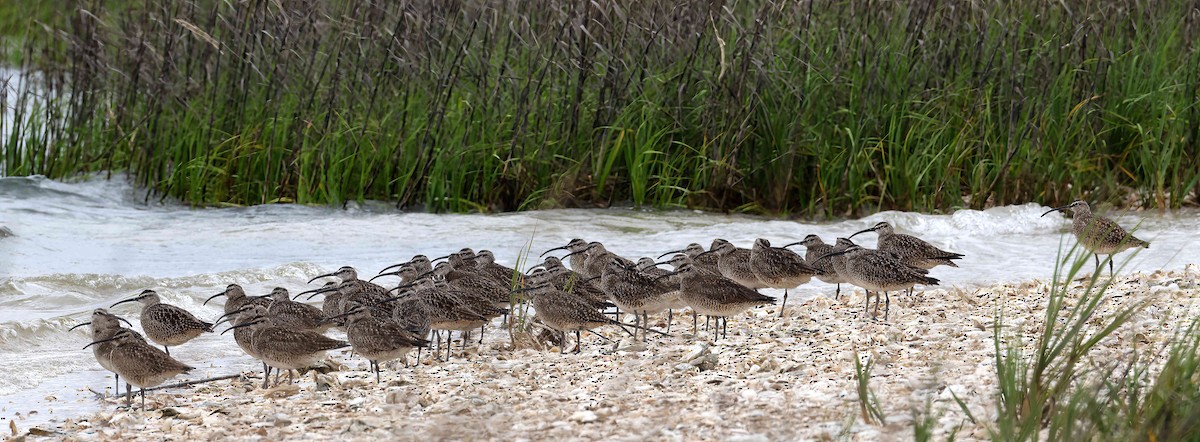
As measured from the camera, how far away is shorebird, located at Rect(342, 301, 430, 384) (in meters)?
6.74

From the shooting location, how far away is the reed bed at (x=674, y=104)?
444 inches

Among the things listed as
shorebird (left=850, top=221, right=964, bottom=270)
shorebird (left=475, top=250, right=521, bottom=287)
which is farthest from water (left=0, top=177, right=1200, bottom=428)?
shorebird (left=850, top=221, right=964, bottom=270)

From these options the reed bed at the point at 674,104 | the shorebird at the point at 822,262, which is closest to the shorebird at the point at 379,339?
the shorebird at the point at 822,262

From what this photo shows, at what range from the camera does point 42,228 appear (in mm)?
11633

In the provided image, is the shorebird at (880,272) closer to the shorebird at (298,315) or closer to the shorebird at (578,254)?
the shorebird at (578,254)

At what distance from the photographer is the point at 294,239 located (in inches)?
438

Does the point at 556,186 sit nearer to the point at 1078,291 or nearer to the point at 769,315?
the point at 769,315

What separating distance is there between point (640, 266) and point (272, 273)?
2.93m

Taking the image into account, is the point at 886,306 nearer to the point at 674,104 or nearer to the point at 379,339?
the point at 379,339

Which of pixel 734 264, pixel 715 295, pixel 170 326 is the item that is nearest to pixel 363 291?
pixel 170 326

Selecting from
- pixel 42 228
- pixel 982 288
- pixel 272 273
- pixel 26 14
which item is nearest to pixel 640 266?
pixel 982 288

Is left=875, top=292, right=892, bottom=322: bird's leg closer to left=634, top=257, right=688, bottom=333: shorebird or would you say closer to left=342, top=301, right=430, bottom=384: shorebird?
left=634, top=257, right=688, bottom=333: shorebird

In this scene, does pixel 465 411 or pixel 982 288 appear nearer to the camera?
pixel 465 411

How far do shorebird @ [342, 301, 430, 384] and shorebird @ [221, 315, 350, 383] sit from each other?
89 mm
